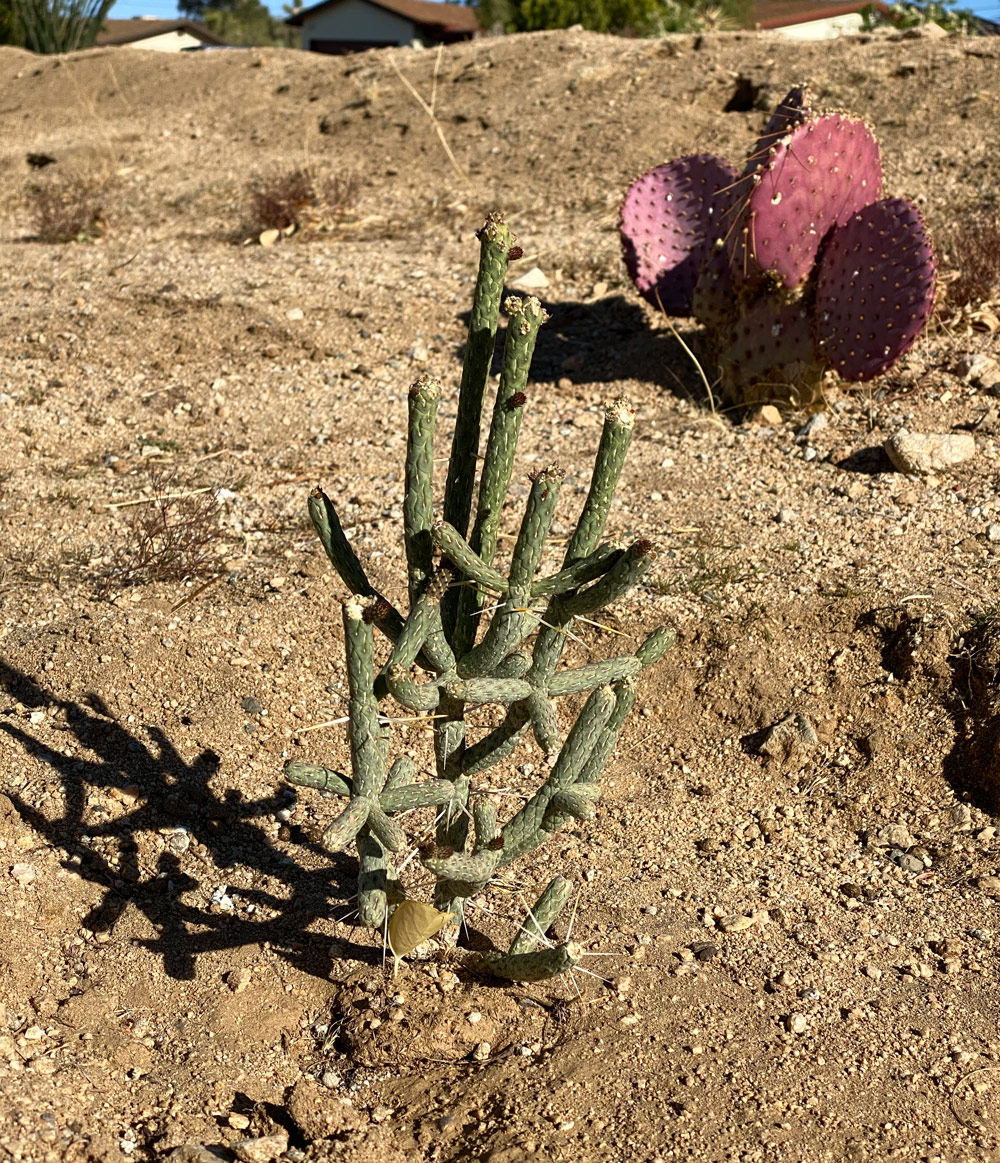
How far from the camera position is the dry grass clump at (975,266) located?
17.3ft

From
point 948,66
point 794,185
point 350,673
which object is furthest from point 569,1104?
point 948,66

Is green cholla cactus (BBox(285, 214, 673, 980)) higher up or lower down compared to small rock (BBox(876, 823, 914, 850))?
higher up

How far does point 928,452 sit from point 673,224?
1.74 m

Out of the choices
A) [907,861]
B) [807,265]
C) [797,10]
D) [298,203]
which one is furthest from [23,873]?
[797,10]

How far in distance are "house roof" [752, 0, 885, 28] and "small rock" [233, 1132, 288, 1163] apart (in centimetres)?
2325

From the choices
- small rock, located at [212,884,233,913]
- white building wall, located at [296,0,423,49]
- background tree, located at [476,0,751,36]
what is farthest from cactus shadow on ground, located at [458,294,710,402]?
white building wall, located at [296,0,423,49]

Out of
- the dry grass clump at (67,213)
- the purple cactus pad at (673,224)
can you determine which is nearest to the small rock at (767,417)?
the purple cactus pad at (673,224)

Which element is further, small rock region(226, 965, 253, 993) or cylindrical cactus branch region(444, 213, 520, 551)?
small rock region(226, 965, 253, 993)

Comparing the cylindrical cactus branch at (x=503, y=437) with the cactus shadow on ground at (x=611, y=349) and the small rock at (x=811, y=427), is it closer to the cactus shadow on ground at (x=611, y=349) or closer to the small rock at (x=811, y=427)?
the small rock at (x=811, y=427)

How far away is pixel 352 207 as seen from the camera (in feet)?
25.8

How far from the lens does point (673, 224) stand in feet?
17.5

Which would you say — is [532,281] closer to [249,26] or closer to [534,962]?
[534,962]

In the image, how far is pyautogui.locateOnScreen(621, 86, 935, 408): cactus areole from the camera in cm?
438

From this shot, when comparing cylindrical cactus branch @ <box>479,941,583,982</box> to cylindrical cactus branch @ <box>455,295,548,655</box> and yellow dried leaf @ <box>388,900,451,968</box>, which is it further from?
cylindrical cactus branch @ <box>455,295,548,655</box>
